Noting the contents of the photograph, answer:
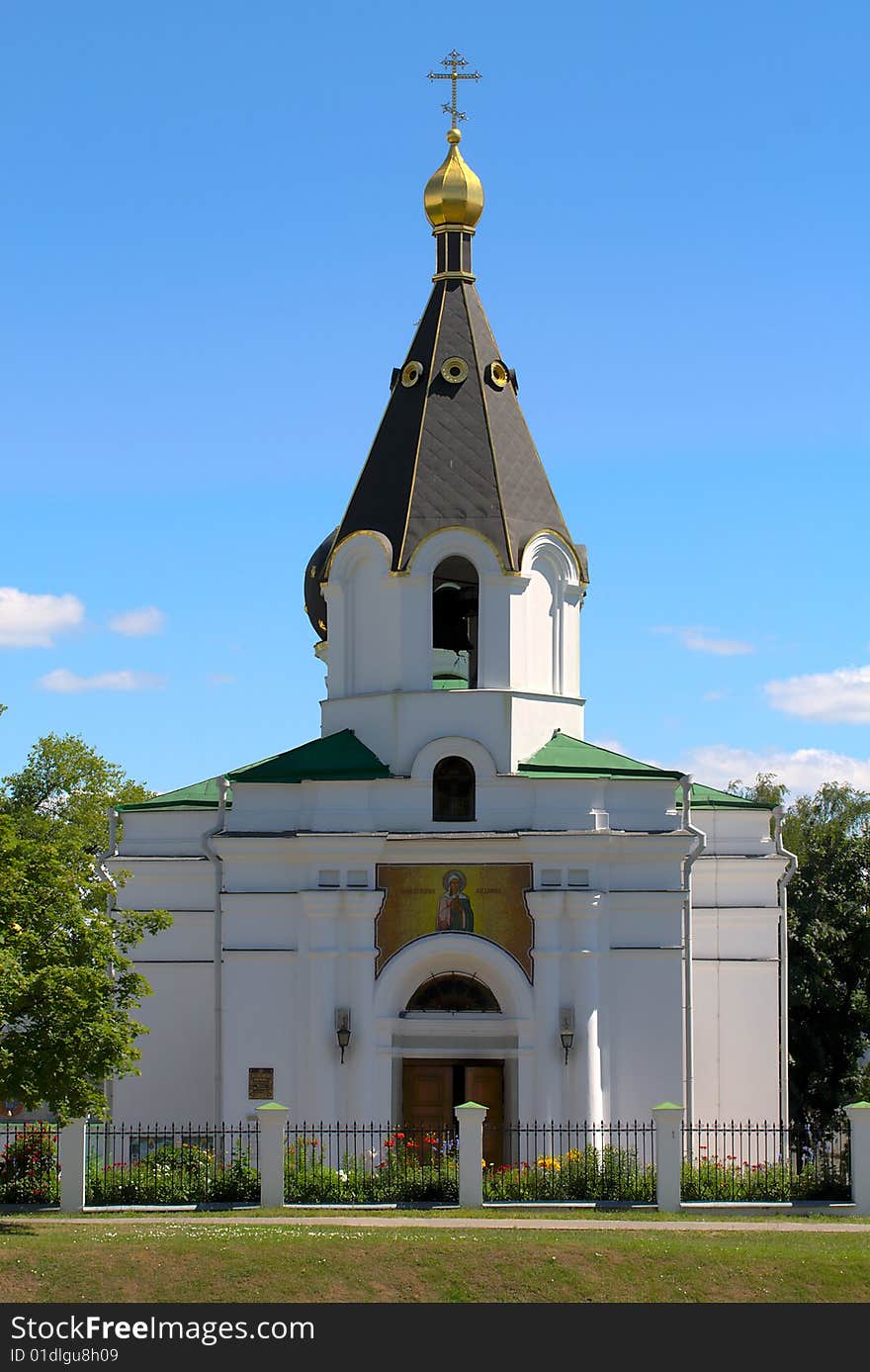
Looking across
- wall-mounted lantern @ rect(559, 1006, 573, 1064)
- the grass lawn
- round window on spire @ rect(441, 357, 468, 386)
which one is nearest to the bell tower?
round window on spire @ rect(441, 357, 468, 386)

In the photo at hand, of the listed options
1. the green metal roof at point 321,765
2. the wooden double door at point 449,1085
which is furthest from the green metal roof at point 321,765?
the wooden double door at point 449,1085

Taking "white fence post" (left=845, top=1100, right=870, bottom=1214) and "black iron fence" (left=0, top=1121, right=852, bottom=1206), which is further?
"black iron fence" (left=0, top=1121, right=852, bottom=1206)

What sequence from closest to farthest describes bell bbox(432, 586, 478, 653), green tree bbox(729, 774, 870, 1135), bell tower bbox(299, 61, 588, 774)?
bell tower bbox(299, 61, 588, 774) → bell bbox(432, 586, 478, 653) → green tree bbox(729, 774, 870, 1135)

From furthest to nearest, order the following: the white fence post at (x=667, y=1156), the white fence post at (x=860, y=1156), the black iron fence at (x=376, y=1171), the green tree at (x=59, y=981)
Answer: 1. the black iron fence at (x=376, y=1171)
2. the white fence post at (x=667, y=1156)
3. the white fence post at (x=860, y=1156)
4. the green tree at (x=59, y=981)

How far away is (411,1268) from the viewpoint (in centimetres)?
1972

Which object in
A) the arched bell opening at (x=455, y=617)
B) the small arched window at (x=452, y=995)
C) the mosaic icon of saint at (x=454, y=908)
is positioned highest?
the arched bell opening at (x=455, y=617)

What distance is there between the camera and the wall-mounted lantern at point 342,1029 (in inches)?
1119

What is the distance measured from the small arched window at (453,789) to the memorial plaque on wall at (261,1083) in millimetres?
4232

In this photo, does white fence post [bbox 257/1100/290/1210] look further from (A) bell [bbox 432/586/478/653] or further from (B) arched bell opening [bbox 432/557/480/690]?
(A) bell [bbox 432/586/478/653]

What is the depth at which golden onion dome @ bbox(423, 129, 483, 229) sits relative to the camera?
32.0m

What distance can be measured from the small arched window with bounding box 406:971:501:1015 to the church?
0.11 feet

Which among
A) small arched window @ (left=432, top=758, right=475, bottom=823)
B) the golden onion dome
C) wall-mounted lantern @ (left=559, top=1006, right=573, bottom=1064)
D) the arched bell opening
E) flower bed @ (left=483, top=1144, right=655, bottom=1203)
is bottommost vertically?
flower bed @ (left=483, top=1144, right=655, bottom=1203)

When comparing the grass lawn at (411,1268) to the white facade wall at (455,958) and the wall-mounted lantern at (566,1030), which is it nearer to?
the wall-mounted lantern at (566,1030)

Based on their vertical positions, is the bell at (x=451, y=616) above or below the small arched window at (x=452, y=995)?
above
